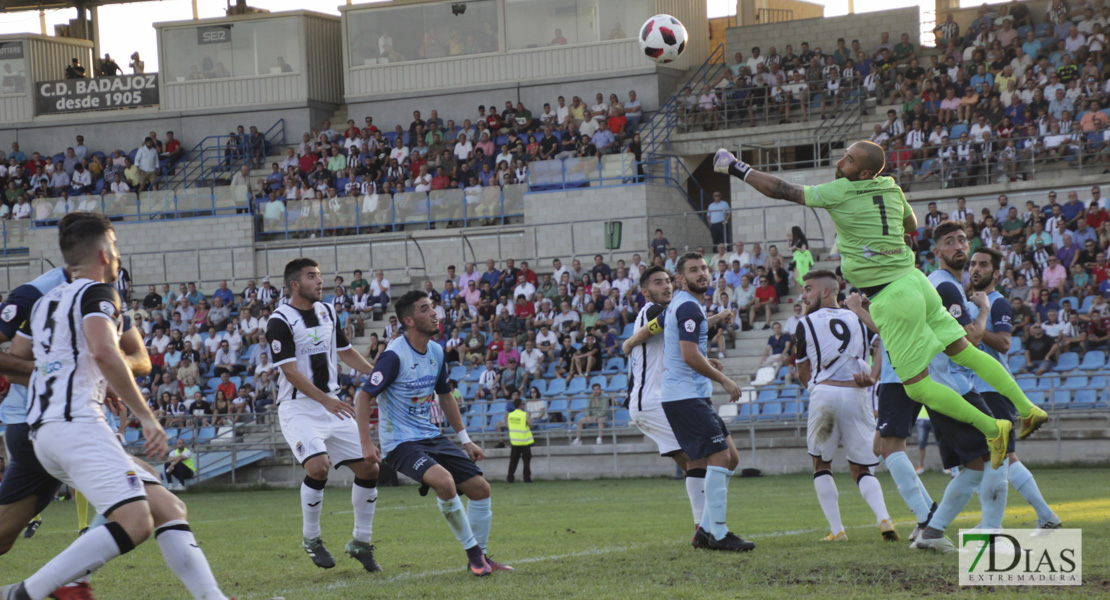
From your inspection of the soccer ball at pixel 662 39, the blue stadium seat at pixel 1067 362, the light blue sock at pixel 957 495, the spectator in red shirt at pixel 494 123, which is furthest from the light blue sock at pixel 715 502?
the spectator in red shirt at pixel 494 123

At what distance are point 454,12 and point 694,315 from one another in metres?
29.3

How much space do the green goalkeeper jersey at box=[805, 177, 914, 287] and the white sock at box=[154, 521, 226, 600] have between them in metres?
4.33

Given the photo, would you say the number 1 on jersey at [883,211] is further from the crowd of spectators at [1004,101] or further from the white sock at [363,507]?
the crowd of spectators at [1004,101]

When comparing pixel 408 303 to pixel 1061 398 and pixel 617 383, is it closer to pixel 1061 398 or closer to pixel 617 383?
pixel 1061 398

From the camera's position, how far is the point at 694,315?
9164 millimetres

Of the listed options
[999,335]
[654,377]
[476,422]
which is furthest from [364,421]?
[476,422]

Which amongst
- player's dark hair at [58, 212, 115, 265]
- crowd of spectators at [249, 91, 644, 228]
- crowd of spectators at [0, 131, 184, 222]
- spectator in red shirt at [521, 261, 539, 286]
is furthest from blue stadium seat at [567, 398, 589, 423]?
crowd of spectators at [0, 131, 184, 222]

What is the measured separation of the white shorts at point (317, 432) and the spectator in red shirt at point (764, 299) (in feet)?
52.0

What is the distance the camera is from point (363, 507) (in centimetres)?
910

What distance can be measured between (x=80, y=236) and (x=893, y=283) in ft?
16.1

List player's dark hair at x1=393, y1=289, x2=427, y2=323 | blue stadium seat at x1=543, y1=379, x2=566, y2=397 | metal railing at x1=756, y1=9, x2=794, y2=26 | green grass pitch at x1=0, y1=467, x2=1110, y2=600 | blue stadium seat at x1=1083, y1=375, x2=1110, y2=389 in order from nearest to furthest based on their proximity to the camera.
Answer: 1. green grass pitch at x1=0, y1=467, x2=1110, y2=600
2. player's dark hair at x1=393, y1=289, x2=427, y2=323
3. blue stadium seat at x1=1083, y1=375, x2=1110, y2=389
4. blue stadium seat at x1=543, y1=379, x2=566, y2=397
5. metal railing at x1=756, y1=9, x2=794, y2=26

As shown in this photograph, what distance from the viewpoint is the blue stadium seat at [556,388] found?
24062 mm

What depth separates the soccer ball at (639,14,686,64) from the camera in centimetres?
1894

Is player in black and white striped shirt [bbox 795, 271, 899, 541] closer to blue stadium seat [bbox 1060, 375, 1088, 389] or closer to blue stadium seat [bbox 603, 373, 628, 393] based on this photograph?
blue stadium seat [bbox 1060, 375, 1088, 389]
